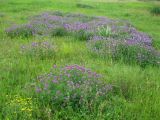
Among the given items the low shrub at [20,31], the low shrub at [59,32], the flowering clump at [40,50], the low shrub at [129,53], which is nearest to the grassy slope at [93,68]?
the flowering clump at [40,50]

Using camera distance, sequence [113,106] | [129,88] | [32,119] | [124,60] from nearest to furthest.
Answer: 1. [32,119]
2. [113,106]
3. [129,88]
4. [124,60]

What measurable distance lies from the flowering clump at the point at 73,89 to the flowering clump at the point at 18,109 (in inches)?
10.9

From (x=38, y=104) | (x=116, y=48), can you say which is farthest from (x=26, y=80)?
(x=116, y=48)

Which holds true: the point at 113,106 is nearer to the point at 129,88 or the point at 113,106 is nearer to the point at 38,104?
the point at 129,88

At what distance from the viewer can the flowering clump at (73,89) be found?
4.86 meters

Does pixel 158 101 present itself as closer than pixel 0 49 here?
Yes

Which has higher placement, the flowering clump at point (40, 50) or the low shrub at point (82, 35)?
the flowering clump at point (40, 50)

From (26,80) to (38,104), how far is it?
43.8 inches

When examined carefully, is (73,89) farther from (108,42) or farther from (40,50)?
(108,42)

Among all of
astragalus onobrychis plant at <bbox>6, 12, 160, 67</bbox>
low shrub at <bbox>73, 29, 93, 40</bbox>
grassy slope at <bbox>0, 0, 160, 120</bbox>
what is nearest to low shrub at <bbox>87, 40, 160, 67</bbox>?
astragalus onobrychis plant at <bbox>6, 12, 160, 67</bbox>

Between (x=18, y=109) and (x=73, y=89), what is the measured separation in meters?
0.90

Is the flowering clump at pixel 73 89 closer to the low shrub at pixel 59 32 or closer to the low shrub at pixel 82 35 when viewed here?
the low shrub at pixel 82 35

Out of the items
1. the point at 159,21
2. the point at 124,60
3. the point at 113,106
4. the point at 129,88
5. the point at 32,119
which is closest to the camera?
the point at 32,119

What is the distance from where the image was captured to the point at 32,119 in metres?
4.49
